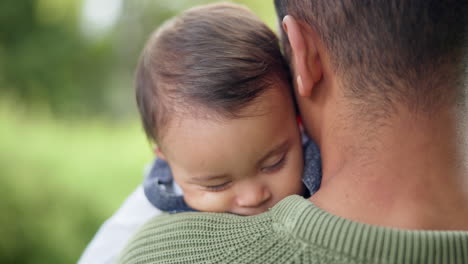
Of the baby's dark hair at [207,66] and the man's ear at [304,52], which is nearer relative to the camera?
Answer: the man's ear at [304,52]

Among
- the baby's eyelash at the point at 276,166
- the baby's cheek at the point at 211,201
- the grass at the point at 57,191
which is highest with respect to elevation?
the baby's eyelash at the point at 276,166

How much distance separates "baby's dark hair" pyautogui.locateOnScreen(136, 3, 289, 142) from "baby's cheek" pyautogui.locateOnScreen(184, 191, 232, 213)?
24 cm

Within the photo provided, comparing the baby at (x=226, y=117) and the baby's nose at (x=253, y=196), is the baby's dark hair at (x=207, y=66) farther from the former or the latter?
the baby's nose at (x=253, y=196)

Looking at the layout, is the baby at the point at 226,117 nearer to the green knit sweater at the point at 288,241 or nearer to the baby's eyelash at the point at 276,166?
the baby's eyelash at the point at 276,166

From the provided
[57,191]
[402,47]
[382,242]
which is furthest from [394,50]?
[57,191]

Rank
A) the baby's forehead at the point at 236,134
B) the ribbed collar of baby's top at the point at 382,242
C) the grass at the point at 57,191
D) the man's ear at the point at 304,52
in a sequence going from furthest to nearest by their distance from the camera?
the grass at the point at 57,191
the baby's forehead at the point at 236,134
the man's ear at the point at 304,52
the ribbed collar of baby's top at the point at 382,242

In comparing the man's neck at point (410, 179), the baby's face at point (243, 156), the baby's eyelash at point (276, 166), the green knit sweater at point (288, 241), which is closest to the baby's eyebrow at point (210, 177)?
the baby's face at point (243, 156)

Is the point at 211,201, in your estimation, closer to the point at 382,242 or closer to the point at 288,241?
the point at 288,241

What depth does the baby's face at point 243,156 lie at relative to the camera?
4.90ft

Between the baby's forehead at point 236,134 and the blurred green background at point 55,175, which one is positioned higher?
the baby's forehead at point 236,134

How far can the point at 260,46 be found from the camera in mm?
1590

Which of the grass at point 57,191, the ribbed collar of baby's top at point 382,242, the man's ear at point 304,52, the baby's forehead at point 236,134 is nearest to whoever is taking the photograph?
the ribbed collar of baby's top at point 382,242

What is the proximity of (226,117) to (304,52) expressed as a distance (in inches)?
15.8

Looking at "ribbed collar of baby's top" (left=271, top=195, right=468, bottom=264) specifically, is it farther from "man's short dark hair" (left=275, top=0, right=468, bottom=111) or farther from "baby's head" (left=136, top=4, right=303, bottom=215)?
"baby's head" (left=136, top=4, right=303, bottom=215)
